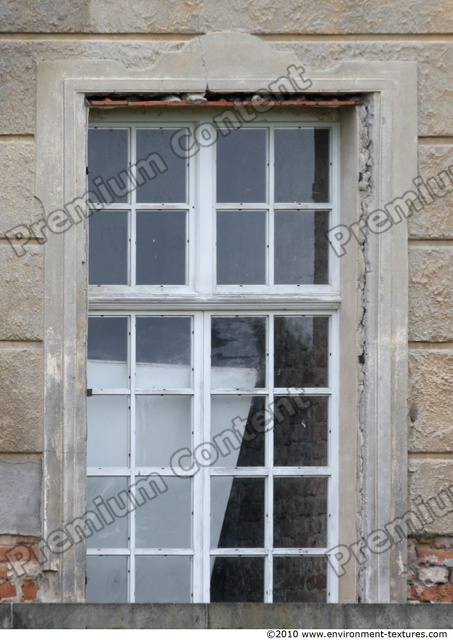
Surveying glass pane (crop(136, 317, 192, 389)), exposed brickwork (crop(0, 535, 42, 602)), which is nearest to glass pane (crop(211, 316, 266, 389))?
glass pane (crop(136, 317, 192, 389))

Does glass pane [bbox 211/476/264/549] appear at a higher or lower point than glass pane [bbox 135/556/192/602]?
higher

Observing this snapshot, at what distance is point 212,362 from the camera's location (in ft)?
16.6

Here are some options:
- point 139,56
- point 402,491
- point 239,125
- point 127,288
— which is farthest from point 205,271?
point 402,491

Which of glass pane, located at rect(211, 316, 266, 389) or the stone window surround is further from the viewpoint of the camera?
glass pane, located at rect(211, 316, 266, 389)

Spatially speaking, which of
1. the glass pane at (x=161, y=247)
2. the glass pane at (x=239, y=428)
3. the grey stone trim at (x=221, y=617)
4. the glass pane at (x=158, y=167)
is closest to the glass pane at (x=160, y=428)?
the glass pane at (x=239, y=428)

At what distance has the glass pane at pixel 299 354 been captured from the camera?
5078 mm

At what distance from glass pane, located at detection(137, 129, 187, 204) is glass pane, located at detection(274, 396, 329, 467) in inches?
46.0

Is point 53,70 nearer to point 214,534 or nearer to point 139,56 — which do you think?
point 139,56

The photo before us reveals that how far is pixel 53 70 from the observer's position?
191 inches

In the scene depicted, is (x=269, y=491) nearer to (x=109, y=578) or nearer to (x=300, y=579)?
(x=300, y=579)

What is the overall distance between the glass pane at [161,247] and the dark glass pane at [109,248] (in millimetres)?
74

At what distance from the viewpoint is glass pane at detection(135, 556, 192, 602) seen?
5.04m

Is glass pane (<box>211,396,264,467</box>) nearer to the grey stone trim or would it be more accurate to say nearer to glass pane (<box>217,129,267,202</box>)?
the grey stone trim

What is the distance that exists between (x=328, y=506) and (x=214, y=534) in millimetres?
578
